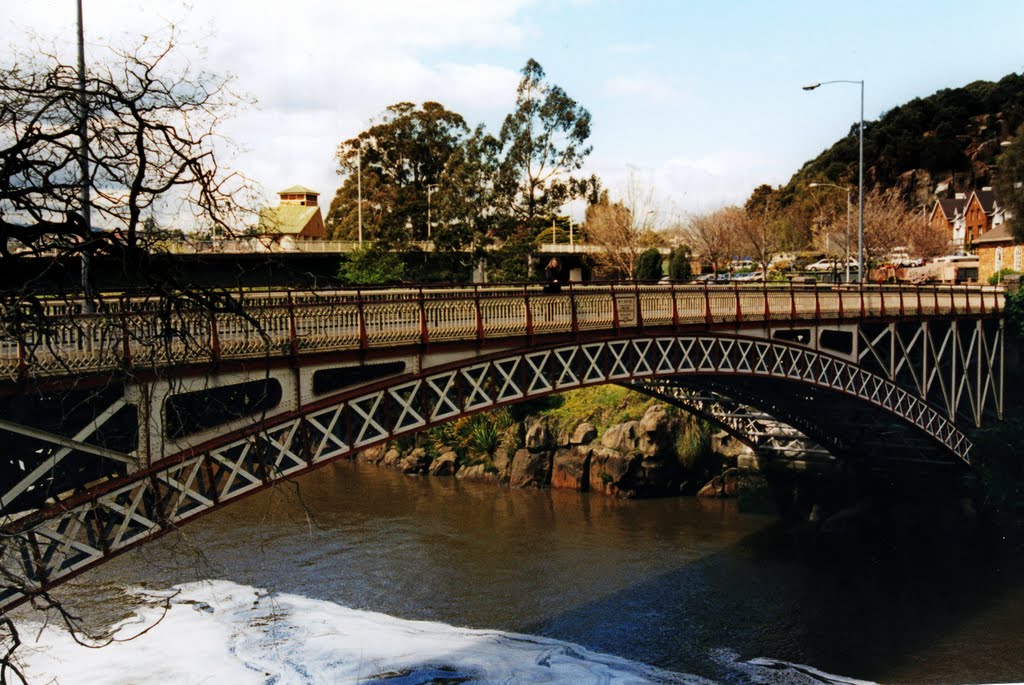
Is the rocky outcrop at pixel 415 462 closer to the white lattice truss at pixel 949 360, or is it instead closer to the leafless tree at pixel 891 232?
the white lattice truss at pixel 949 360

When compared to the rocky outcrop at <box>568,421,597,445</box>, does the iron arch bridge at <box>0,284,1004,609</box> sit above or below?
above

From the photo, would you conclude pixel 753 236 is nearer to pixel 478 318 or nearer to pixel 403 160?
pixel 403 160

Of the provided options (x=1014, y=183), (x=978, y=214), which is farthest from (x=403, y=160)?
(x=978, y=214)

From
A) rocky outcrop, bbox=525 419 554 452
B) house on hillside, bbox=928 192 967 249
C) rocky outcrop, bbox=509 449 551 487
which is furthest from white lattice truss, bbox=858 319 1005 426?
house on hillside, bbox=928 192 967 249

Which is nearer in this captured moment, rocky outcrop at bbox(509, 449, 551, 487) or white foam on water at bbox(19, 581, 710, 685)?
white foam on water at bbox(19, 581, 710, 685)

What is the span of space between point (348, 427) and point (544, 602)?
36.3 ft

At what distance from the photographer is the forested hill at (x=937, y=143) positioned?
376 feet

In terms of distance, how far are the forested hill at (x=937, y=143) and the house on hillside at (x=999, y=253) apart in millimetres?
53433

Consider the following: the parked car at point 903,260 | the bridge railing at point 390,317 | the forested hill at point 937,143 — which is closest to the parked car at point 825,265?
the parked car at point 903,260

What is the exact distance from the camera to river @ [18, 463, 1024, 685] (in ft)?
72.9

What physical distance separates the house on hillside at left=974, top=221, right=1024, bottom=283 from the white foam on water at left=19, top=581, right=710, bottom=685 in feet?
127

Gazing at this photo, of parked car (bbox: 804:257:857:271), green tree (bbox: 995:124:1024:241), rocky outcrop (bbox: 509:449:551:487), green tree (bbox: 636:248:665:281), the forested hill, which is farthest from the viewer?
the forested hill

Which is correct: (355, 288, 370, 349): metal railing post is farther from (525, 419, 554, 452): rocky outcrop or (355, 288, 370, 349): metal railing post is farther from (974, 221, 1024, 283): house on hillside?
(974, 221, 1024, 283): house on hillside

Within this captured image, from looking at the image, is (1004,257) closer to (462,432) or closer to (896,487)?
(896,487)
